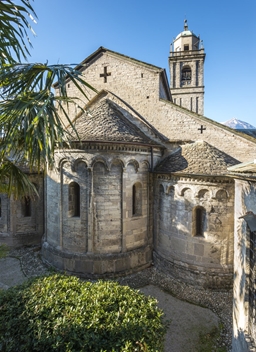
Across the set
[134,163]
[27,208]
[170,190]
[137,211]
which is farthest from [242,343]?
[27,208]

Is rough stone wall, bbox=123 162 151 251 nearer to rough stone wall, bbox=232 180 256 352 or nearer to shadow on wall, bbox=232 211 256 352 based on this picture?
rough stone wall, bbox=232 180 256 352

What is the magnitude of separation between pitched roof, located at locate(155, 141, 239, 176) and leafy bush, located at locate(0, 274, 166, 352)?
18.0 feet

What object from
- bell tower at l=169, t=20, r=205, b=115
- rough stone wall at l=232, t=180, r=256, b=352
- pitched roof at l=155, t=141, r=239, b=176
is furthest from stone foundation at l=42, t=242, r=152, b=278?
bell tower at l=169, t=20, r=205, b=115

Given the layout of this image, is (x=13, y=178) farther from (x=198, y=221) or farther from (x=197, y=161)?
(x=198, y=221)

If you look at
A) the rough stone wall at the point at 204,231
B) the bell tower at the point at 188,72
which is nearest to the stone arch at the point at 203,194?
the rough stone wall at the point at 204,231

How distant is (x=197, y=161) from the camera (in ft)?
29.4

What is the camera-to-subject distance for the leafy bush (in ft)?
12.3

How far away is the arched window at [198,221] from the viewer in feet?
28.4

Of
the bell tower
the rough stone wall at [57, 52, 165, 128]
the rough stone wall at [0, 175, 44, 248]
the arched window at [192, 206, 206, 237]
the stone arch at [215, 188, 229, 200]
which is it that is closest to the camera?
the stone arch at [215, 188, 229, 200]

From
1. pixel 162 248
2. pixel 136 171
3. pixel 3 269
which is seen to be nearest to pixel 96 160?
pixel 136 171

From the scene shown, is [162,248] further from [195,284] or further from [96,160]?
[96,160]

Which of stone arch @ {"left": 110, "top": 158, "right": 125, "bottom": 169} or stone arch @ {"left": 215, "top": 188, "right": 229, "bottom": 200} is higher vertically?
stone arch @ {"left": 110, "top": 158, "right": 125, "bottom": 169}

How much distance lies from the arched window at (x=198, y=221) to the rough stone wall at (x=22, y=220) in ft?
29.1

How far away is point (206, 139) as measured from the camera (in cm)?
1021
